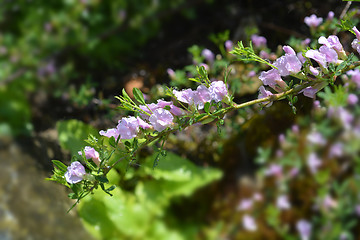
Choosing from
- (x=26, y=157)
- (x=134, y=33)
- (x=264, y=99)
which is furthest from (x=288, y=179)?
(x=134, y=33)

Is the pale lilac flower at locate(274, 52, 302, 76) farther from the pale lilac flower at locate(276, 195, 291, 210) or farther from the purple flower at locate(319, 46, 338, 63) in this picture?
the pale lilac flower at locate(276, 195, 291, 210)

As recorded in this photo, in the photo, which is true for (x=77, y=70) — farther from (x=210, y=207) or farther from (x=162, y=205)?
(x=210, y=207)

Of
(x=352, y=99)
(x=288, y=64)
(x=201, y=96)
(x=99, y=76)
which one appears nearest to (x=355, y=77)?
(x=352, y=99)

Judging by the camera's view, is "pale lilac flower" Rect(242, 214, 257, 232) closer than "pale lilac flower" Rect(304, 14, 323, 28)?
Yes

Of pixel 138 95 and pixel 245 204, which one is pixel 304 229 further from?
pixel 138 95

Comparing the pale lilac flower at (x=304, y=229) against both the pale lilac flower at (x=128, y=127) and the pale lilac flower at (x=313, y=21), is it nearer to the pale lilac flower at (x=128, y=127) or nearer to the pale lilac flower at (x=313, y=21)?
the pale lilac flower at (x=128, y=127)

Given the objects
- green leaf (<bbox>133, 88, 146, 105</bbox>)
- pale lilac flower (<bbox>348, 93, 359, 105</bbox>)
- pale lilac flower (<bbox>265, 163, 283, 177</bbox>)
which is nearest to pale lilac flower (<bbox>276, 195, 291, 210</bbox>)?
pale lilac flower (<bbox>265, 163, 283, 177</bbox>)
